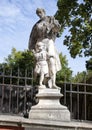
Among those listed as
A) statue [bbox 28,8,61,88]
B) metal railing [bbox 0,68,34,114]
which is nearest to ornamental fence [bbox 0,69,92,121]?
metal railing [bbox 0,68,34,114]

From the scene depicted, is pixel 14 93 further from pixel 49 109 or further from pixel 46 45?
pixel 49 109

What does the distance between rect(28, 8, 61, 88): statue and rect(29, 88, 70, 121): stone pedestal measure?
0.26 meters

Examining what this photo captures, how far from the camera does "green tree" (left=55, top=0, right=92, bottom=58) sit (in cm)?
1700

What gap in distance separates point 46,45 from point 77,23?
9.12 m

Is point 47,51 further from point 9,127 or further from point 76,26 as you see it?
point 76,26

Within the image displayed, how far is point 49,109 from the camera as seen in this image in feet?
26.1

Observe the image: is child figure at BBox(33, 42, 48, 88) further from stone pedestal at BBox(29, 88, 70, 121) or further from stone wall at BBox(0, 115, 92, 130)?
stone wall at BBox(0, 115, 92, 130)

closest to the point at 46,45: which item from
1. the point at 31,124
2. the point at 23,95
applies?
the point at 31,124

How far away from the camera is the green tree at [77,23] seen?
17.0m

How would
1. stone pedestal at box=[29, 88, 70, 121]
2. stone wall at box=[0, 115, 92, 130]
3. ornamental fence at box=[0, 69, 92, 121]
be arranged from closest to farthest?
stone wall at box=[0, 115, 92, 130] → stone pedestal at box=[29, 88, 70, 121] → ornamental fence at box=[0, 69, 92, 121]

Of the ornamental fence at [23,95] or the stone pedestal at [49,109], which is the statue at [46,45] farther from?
the ornamental fence at [23,95]

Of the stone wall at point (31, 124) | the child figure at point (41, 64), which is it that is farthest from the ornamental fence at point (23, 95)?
the stone wall at point (31, 124)

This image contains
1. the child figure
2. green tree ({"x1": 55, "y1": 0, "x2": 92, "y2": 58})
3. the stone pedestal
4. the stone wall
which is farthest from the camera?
green tree ({"x1": 55, "y1": 0, "x2": 92, "y2": 58})

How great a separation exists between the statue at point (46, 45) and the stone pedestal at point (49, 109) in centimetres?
26
